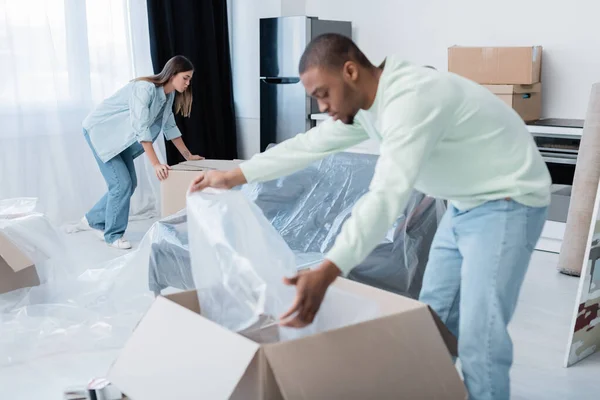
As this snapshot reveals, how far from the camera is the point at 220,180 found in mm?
1756

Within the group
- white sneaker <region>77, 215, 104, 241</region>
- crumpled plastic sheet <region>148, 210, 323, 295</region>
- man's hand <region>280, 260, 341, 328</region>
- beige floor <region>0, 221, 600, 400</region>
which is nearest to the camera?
man's hand <region>280, 260, 341, 328</region>

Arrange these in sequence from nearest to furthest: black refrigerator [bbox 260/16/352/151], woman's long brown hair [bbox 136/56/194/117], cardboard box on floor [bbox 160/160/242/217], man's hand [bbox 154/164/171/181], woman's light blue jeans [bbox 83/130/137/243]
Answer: cardboard box on floor [bbox 160/160/242/217], man's hand [bbox 154/164/171/181], woman's long brown hair [bbox 136/56/194/117], woman's light blue jeans [bbox 83/130/137/243], black refrigerator [bbox 260/16/352/151]

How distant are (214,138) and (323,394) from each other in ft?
15.0

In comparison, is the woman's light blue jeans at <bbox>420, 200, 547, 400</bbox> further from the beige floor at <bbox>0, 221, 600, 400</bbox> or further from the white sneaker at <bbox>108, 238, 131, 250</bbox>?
the white sneaker at <bbox>108, 238, 131, 250</bbox>

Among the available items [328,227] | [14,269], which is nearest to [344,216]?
[328,227]

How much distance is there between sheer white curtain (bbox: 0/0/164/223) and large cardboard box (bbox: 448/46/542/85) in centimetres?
230

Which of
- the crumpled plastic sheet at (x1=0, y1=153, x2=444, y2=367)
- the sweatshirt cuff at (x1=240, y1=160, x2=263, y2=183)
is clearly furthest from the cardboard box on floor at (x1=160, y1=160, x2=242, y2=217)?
the sweatshirt cuff at (x1=240, y1=160, x2=263, y2=183)

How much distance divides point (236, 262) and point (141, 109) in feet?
8.82

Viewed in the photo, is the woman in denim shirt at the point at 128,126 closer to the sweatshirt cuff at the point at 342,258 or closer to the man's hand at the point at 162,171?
the man's hand at the point at 162,171

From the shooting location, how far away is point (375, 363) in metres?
1.36

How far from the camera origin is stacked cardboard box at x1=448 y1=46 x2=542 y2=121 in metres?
4.22

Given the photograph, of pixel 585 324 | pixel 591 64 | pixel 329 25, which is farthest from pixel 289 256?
pixel 329 25

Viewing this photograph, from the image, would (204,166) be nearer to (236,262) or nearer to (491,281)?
(236,262)

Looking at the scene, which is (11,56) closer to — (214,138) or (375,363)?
(214,138)
